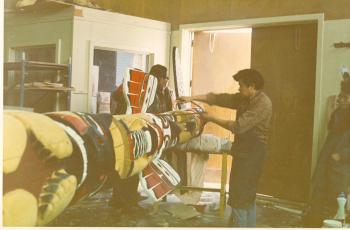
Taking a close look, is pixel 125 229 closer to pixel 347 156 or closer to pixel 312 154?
pixel 312 154

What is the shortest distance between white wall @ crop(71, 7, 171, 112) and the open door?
0.36 metres

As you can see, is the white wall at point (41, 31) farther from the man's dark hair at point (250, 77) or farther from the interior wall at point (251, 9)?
the man's dark hair at point (250, 77)

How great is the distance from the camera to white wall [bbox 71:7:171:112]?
1.40 meters

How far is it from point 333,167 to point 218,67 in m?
0.56

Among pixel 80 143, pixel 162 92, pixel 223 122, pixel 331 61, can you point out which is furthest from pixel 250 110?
pixel 80 143

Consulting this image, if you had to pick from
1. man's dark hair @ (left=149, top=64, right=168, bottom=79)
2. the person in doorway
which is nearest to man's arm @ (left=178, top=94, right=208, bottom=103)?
man's dark hair @ (left=149, top=64, right=168, bottom=79)

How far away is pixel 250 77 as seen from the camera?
4.94ft

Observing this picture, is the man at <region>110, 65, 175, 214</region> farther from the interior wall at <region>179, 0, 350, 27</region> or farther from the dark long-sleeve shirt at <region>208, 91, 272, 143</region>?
the interior wall at <region>179, 0, 350, 27</region>

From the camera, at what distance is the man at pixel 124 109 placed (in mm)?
1374

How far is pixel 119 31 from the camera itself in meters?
1.51

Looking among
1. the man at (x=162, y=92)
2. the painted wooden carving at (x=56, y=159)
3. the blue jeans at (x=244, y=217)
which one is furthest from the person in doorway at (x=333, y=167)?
the painted wooden carving at (x=56, y=159)

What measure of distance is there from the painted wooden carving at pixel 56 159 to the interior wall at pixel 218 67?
0.42 meters

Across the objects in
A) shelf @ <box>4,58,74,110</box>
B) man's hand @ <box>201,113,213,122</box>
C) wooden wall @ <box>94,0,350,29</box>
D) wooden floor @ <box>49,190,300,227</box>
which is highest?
wooden wall @ <box>94,0,350,29</box>

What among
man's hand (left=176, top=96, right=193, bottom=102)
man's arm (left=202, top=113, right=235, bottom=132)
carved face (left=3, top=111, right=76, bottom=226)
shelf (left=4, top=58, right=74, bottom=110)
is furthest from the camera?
man's hand (left=176, top=96, right=193, bottom=102)
